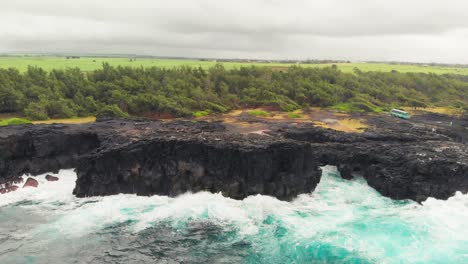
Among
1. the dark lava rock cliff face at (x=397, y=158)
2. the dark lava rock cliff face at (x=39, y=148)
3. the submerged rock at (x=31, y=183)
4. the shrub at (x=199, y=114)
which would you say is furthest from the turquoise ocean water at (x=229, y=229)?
the shrub at (x=199, y=114)

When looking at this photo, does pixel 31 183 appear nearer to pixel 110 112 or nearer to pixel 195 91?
pixel 110 112

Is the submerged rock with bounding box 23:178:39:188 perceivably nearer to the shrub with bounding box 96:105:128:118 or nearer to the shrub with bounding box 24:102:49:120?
the shrub with bounding box 24:102:49:120

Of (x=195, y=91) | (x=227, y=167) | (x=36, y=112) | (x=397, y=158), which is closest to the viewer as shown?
(x=227, y=167)

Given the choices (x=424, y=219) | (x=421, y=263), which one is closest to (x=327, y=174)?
(x=424, y=219)

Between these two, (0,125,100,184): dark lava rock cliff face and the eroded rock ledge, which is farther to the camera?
(0,125,100,184): dark lava rock cliff face

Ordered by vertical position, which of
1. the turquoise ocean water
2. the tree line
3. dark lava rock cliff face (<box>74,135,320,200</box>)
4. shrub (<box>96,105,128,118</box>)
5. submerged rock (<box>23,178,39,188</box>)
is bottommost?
the turquoise ocean water

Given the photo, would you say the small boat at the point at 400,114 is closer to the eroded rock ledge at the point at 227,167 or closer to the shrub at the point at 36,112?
the eroded rock ledge at the point at 227,167

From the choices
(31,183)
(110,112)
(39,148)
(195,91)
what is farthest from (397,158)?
(110,112)

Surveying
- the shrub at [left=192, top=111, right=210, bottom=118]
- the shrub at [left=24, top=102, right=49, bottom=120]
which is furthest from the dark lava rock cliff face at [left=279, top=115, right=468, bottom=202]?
the shrub at [left=24, top=102, right=49, bottom=120]

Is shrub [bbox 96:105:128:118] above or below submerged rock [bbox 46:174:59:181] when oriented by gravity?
above
